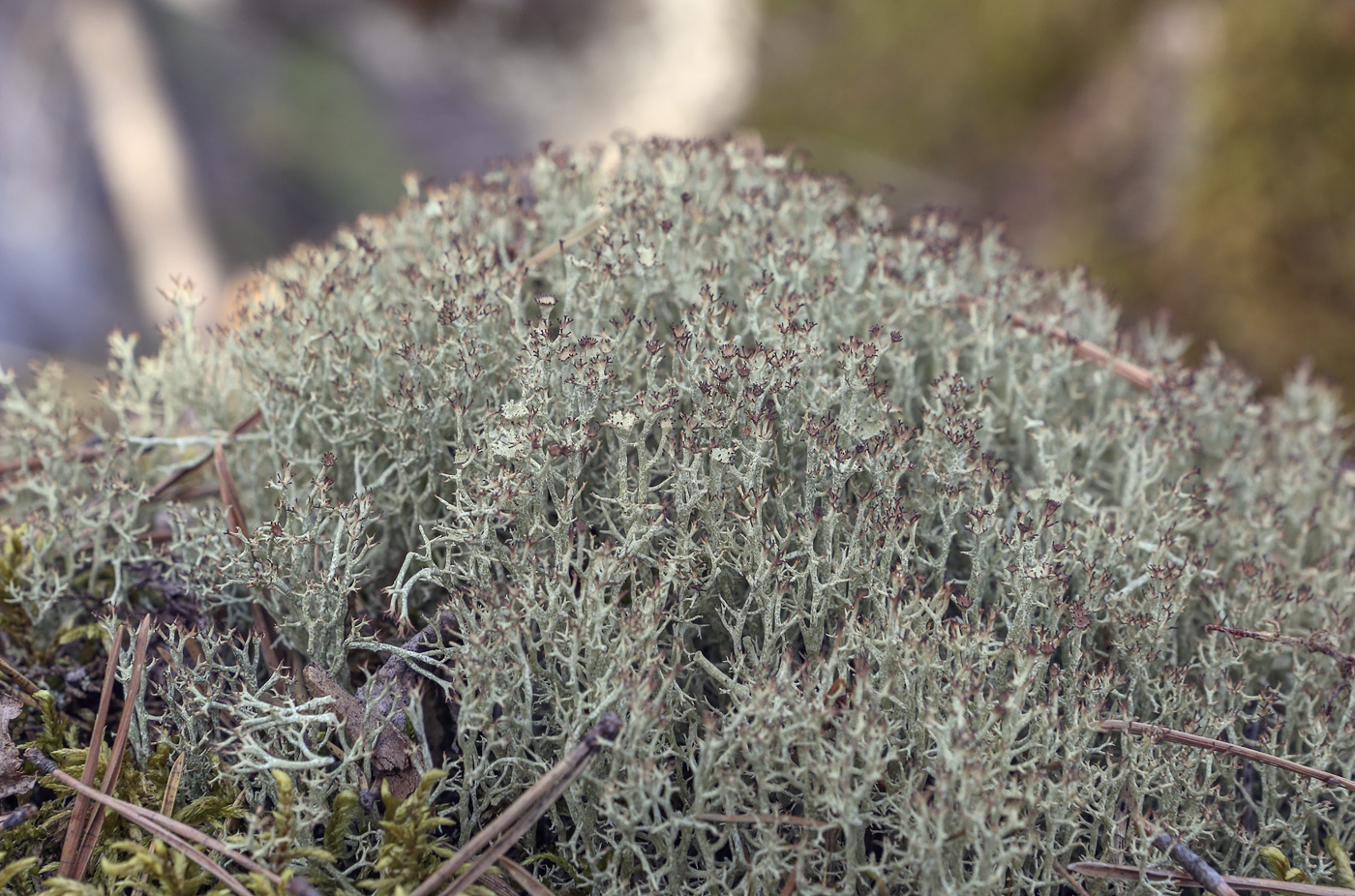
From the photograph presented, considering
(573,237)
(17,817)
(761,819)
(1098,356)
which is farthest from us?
(1098,356)

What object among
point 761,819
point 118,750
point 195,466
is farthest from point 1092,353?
point 118,750

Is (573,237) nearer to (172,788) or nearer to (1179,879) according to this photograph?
(172,788)

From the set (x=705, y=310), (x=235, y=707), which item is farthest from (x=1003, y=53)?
(x=235, y=707)

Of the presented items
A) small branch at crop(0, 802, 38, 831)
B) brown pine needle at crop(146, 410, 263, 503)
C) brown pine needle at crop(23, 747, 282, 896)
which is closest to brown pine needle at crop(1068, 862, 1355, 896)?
brown pine needle at crop(23, 747, 282, 896)

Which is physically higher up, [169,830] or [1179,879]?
[1179,879]

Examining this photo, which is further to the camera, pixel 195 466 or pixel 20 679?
pixel 195 466

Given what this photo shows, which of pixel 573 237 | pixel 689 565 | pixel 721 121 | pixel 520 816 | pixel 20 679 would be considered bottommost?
pixel 520 816

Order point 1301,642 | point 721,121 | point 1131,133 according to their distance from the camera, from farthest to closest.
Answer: point 721,121 → point 1131,133 → point 1301,642
